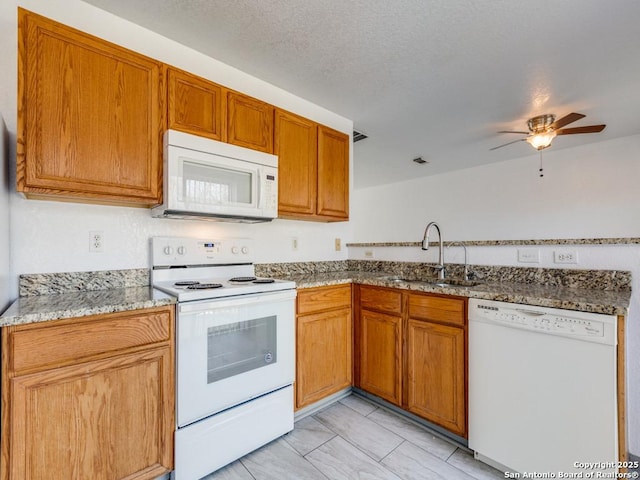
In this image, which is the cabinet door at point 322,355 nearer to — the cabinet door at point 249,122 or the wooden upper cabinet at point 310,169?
the wooden upper cabinet at point 310,169

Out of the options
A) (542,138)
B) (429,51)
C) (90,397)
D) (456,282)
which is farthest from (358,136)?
(90,397)

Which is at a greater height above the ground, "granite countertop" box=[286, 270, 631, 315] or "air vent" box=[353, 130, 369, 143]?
"air vent" box=[353, 130, 369, 143]

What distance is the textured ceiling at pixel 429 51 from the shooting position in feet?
4.91

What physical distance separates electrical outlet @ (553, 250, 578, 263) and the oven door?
1.73m

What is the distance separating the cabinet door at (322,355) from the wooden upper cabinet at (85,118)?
128 cm

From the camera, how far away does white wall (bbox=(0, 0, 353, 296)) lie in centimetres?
143

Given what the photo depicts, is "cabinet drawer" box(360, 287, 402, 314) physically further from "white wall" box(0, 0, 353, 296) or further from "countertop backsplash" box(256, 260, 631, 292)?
"white wall" box(0, 0, 353, 296)

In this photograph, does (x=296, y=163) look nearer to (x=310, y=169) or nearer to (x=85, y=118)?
(x=310, y=169)

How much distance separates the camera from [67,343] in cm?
116

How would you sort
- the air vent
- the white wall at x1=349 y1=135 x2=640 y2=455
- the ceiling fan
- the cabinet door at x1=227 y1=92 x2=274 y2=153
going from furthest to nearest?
the air vent < the ceiling fan < the cabinet door at x1=227 y1=92 x2=274 y2=153 < the white wall at x1=349 y1=135 x2=640 y2=455

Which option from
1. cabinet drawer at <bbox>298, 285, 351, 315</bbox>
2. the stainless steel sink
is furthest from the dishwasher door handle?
cabinet drawer at <bbox>298, 285, 351, 315</bbox>

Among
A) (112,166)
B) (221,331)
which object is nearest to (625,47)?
(221,331)

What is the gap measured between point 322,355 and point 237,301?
2.84 ft

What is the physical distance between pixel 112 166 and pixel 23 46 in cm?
55
